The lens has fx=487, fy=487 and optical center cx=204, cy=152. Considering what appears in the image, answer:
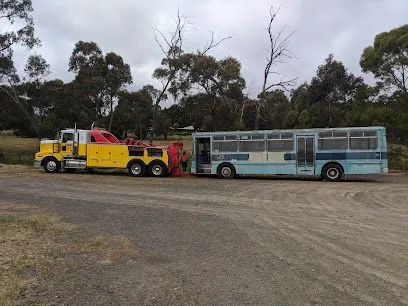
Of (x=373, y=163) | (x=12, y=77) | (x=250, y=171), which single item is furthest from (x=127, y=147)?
(x=12, y=77)

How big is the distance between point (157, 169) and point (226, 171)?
12.7 feet

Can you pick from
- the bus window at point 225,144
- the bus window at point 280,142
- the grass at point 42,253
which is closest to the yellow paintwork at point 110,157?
the bus window at point 225,144

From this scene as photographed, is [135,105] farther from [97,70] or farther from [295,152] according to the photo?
[295,152]

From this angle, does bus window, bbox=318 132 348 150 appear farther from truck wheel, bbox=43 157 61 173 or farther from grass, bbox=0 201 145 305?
grass, bbox=0 201 145 305

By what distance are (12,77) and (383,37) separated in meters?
32.6

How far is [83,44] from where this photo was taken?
143 ft

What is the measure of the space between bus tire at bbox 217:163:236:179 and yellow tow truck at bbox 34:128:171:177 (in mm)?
2957

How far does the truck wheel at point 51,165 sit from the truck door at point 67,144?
2.22 feet

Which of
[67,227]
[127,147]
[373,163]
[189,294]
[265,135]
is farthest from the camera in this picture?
[127,147]

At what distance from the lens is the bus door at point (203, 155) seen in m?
26.7

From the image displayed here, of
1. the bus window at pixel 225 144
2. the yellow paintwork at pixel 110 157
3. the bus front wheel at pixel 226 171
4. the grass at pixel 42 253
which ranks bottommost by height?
the grass at pixel 42 253

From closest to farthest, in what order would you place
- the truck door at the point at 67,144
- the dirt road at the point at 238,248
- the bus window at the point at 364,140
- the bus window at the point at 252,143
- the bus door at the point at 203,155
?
the dirt road at the point at 238,248 → the bus window at the point at 364,140 → the bus window at the point at 252,143 → the bus door at the point at 203,155 → the truck door at the point at 67,144

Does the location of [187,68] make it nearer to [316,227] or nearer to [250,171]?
[250,171]

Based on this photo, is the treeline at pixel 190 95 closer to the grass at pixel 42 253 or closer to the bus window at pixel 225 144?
the bus window at pixel 225 144
